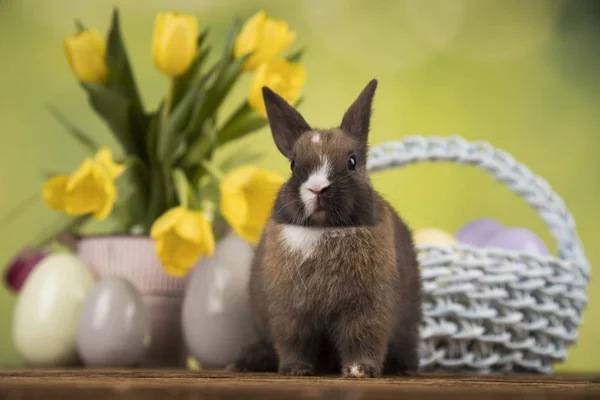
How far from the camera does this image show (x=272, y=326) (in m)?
0.76

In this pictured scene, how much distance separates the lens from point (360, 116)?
2.53 ft

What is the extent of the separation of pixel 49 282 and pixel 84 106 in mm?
783

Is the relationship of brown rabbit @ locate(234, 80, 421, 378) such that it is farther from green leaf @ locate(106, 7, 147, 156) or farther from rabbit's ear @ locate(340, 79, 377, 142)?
green leaf @ locate(106, 7, 147, 156)

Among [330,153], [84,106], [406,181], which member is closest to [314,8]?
[406,181]

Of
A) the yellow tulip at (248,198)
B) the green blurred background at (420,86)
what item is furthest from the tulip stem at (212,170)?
the green blurred background at (420,86)

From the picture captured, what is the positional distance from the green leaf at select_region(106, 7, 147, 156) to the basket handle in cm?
40

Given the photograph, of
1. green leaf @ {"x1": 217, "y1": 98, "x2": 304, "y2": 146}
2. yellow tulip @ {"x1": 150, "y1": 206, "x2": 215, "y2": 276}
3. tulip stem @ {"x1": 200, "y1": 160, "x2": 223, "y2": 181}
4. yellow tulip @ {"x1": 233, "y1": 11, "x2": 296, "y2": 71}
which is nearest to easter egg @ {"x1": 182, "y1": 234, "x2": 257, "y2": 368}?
yellow tulip @ {"x1": 150, "y1": 206, "x2": 215, "y2": 276}

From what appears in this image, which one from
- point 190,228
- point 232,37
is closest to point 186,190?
point 190,228

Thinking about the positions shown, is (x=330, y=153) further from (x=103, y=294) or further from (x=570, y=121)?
(x=570, y=121)

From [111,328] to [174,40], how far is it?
45cm

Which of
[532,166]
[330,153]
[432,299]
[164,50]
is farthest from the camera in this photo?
[532,166]

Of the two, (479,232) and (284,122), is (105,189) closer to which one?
(284,122)

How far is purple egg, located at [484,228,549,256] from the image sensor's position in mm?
1061

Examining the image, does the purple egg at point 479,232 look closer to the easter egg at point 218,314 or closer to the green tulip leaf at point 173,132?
the easter egg at point 218,314
